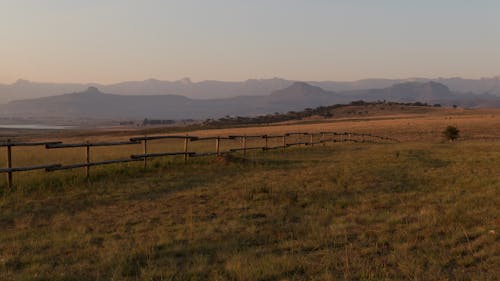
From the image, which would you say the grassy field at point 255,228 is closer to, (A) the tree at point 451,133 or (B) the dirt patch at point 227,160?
(B) the dirt patch at point 227,160

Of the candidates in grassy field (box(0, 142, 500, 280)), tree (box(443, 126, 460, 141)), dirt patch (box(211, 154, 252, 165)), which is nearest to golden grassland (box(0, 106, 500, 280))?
grassy field (box(0, 142, 500, 280))

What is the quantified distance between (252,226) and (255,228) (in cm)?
17

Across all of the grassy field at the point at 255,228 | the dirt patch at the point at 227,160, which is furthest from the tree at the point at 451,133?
the dirt patch at the point at 227,160

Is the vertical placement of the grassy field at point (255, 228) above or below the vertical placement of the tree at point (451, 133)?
below

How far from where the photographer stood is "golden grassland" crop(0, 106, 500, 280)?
6113 mm

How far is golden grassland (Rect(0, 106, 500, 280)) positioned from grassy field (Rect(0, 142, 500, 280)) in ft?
0.09

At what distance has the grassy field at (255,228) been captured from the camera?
6.10m

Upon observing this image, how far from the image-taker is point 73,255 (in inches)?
270

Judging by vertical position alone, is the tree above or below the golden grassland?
above

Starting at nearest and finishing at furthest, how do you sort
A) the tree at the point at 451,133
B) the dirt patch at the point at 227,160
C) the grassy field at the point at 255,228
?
the grassy field at the point at 255,228, the dirt patch at the point at 227,160, the tree at the point at 451,133

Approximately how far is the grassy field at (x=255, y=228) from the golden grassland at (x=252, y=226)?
0.09ft

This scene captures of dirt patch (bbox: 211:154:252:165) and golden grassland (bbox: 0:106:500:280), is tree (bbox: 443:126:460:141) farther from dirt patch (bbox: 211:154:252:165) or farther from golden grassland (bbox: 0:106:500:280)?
dirt patch (bbox: 211:154:252:165)

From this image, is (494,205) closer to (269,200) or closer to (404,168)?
(269,200)

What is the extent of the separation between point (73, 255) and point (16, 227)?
2781 mm
